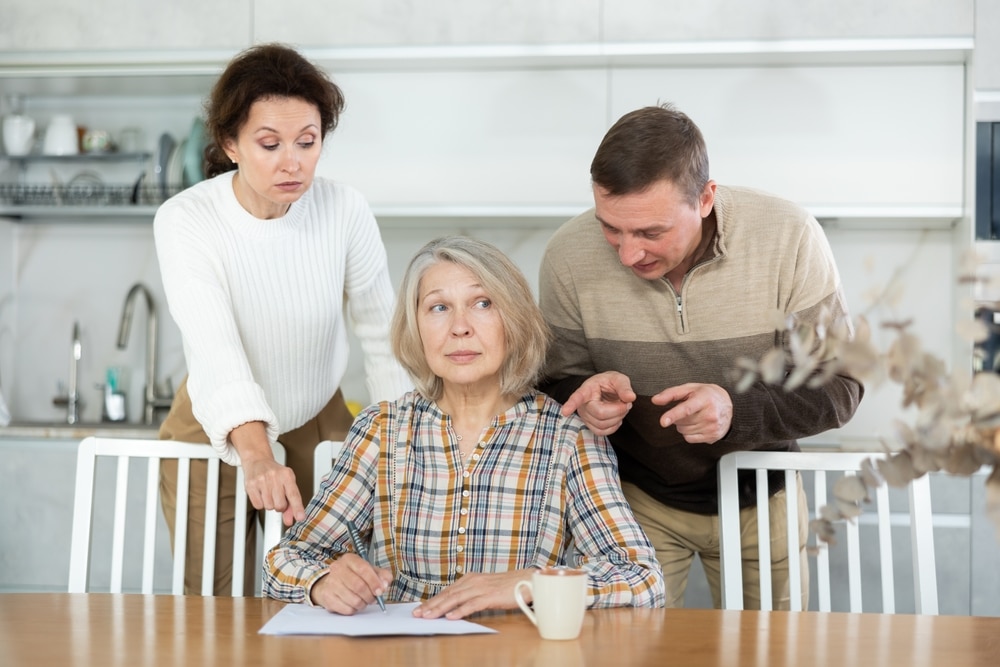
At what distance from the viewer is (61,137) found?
3436 mm

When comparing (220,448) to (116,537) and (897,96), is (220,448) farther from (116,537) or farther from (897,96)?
(897,96)

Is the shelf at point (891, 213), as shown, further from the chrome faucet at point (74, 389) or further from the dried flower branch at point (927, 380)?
the chrome faucet at point (74, 389)

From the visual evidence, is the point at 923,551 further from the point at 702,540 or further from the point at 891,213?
the point at 891,213

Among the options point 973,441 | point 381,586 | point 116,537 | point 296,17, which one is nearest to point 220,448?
point 116,537

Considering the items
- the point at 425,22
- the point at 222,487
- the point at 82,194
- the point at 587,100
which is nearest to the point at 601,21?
the point at 587,100

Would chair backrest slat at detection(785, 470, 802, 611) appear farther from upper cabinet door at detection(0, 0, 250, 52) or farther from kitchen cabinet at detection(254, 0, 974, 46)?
upper cabinet door at detection(0, 0, 250, 52)

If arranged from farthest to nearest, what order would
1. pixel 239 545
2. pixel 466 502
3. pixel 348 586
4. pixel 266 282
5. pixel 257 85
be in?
pixel 266 282 < pixel 257 85 < pixel 239 545 < pixel 466 502 < pixel 348 586

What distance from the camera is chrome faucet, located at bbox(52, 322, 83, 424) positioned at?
346 centimetres

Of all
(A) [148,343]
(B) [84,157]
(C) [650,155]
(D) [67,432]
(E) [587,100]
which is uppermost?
(E) [587,100]

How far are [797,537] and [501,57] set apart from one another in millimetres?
A: 1843

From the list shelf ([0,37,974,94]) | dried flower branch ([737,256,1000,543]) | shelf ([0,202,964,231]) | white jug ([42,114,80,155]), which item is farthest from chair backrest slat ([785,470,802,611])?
white jug ([42,114,80,155])

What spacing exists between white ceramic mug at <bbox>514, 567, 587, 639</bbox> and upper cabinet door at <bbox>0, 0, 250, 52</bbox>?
240cm

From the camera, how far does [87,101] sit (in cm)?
359

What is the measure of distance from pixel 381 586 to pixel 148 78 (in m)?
2.43
